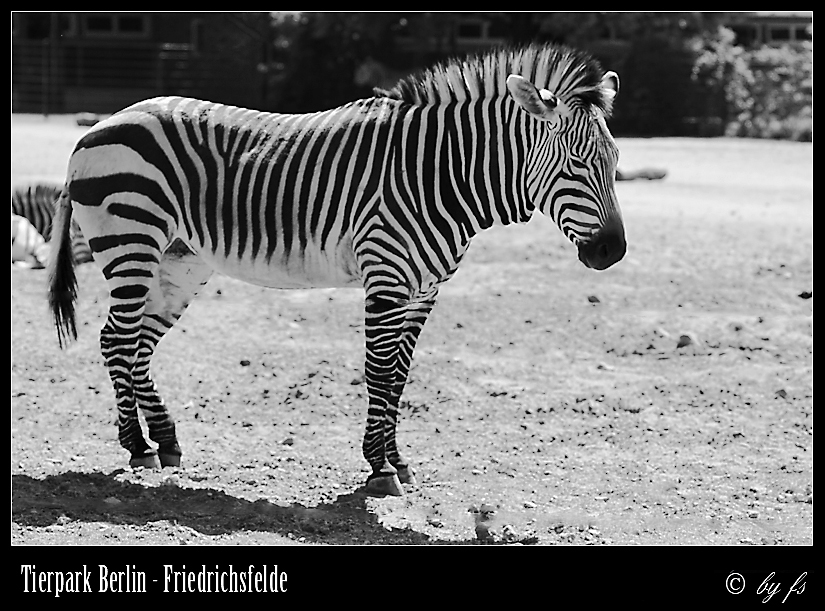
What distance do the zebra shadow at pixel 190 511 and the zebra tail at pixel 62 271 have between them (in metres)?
0.71

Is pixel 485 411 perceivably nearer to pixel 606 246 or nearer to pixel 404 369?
pixel 404 369

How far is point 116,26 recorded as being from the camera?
1101 inches

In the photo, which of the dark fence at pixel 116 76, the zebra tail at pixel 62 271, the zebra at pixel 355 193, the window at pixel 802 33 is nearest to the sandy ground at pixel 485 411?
the zebra at pixel 355 193

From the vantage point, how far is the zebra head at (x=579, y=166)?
4.46m

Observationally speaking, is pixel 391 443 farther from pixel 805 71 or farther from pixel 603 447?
pixel 805 71

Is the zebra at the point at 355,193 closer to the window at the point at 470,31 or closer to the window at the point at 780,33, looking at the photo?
the window at the point at 470,31

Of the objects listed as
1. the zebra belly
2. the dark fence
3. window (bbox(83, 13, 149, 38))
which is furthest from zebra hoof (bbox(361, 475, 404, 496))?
window (bbox(83, 13, 149, 38))

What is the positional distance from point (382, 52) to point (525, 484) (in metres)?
21.4

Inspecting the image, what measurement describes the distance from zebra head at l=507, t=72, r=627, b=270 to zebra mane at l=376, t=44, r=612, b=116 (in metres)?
0.03

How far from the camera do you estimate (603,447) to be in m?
5.92

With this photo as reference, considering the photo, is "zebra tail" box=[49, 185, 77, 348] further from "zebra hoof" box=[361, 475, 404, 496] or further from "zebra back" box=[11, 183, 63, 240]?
"zebra back" box=[11, 183, 63, 240]

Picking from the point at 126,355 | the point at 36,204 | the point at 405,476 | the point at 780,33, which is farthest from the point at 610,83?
the point at 780,33

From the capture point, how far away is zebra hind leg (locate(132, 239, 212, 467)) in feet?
17.0
